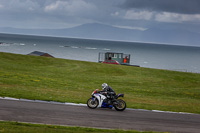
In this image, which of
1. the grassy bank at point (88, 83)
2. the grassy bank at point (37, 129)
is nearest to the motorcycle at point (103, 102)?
the grassy bank at point (88, 83)

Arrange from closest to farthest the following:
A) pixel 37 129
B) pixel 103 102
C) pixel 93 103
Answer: pixel 37 129, pixel 93 103, pixel 103 102

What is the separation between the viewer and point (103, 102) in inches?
634

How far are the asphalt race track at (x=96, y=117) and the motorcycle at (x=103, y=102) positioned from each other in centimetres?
33

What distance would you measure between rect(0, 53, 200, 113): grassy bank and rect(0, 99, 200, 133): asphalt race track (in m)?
1.81

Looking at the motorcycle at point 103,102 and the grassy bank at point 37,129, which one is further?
the motorcycle at point 103,102

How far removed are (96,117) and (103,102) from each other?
229 centimetres

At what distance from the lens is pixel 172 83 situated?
32.5 m

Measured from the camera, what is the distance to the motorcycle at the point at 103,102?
1598cm

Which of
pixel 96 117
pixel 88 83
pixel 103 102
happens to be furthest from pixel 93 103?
pixel 88 83

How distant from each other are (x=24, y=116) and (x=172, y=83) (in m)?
23.9

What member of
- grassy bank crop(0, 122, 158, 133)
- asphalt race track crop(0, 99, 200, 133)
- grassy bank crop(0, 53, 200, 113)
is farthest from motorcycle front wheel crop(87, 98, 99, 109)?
grassy bank crop(0, 122, 158, 133)

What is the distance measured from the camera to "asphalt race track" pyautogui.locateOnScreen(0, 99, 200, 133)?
12633mm

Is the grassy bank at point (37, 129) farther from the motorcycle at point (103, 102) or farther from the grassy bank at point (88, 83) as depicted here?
the grassy bank at point (88, 83)

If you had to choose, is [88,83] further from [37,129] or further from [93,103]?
[37,129]
